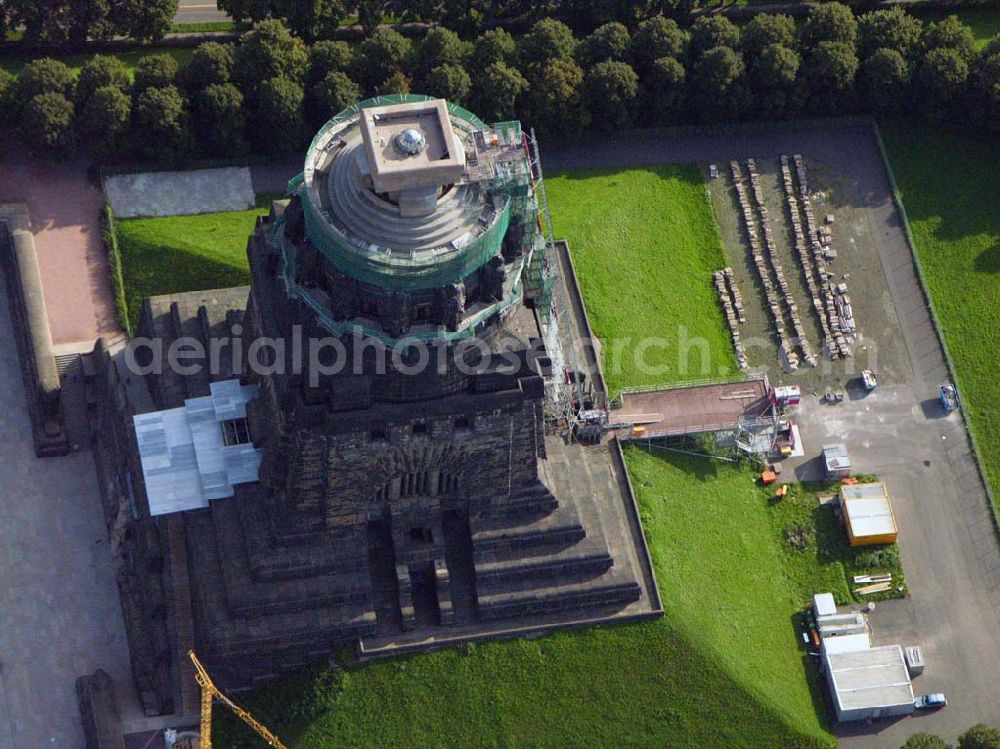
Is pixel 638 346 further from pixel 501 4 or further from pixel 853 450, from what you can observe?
pixel 501 4

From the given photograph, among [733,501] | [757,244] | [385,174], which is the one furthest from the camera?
[757,244]

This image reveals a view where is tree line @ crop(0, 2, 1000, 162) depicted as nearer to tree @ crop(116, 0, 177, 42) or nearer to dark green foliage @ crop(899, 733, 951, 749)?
tree @ crop(116, 0, 177, 42)

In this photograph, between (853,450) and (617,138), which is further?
(617,138)

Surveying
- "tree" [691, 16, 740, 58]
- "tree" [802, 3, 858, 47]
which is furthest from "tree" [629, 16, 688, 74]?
"tree" [802, 3, 858, 47]

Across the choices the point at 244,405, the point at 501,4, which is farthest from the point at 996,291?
the point at 244,405

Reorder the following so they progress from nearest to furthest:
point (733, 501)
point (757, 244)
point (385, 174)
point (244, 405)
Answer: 1. point (385, 174)
2. point (244, 405)
3. point (733, 501)
4. point (757, 244)

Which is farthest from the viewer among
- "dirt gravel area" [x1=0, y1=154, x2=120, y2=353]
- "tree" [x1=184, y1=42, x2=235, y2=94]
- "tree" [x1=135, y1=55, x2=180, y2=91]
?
"tree" [x1=184, y1=42, x2=235, y2=94]
